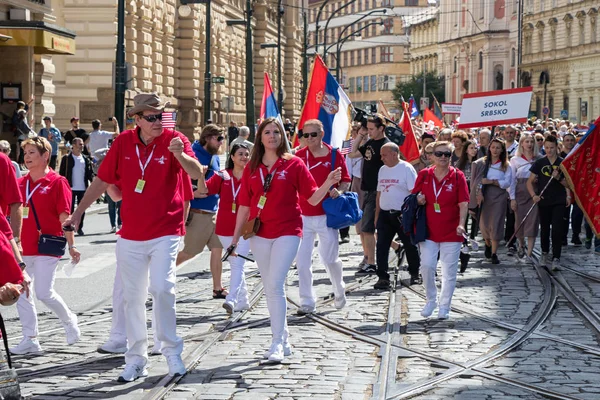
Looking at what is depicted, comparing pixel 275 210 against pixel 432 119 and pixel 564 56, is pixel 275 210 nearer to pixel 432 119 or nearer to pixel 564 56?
pixel 432 119

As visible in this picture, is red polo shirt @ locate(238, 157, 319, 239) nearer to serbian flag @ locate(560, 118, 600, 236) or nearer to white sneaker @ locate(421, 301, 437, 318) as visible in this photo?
white sneaker @ locate(421, 301, 437, 318)

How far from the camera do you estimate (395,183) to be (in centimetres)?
1361

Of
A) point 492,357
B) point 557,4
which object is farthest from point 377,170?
point 557,4

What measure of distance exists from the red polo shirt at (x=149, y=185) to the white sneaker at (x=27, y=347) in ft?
4.73

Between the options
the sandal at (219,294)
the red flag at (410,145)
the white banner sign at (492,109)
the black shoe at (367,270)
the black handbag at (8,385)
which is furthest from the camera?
the white banner sign at (492,109)

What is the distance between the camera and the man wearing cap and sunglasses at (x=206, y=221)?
12.6 m

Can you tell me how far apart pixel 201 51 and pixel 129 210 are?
43.6 meters

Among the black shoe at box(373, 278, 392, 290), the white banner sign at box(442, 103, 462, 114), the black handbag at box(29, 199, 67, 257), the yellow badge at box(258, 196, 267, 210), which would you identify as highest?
the white banner sign at box(442, 103, 462, 114)

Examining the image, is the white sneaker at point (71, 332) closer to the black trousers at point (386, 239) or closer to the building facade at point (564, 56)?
the black trousers at point (386, 239)

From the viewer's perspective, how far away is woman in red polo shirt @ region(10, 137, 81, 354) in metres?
9.48

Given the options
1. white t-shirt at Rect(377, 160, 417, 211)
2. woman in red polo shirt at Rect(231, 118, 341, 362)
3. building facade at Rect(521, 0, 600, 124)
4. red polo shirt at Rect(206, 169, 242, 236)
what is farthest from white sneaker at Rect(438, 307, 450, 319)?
building facade at Rect(521, 0, 600, 124)

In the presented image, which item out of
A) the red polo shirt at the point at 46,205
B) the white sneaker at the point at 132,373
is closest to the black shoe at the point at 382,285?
the red polo shirt at the point at 46,205

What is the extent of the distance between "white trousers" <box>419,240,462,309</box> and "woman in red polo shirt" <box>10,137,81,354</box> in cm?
337

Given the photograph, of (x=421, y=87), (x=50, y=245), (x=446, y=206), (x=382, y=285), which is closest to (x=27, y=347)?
(x=50, y=245)
